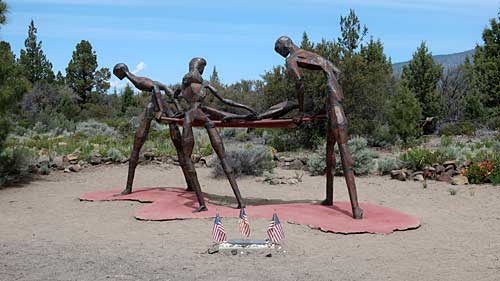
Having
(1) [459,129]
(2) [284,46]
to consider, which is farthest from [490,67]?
(2) [284,46]

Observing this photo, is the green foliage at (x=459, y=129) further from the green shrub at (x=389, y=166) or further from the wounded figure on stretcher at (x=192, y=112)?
the wounded figure on stretcher at (x=192, y=112)

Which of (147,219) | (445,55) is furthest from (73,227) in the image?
(445,55)

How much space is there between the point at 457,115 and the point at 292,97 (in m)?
14.0

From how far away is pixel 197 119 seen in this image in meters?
8.82

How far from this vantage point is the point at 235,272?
5.52 metres

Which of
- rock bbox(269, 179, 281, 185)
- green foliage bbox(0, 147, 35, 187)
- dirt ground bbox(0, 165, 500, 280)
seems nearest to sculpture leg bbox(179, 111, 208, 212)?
dirt ground bbox(0, 165, 500, 280)

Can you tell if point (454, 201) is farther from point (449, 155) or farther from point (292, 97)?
point (292, 97)

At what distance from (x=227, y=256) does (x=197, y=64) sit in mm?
3925

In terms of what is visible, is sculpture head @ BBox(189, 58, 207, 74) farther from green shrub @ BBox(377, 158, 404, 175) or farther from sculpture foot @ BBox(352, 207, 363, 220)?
green shrub @ BBox(377, 158, 404, 175)

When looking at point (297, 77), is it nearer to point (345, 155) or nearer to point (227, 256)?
point (345, 155)

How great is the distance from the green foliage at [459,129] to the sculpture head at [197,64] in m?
18.5

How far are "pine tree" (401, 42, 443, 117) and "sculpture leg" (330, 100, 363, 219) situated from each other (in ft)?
69.2

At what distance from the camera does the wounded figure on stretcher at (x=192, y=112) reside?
8.57 m

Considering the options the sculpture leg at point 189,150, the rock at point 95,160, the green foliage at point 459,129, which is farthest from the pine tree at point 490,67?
the sculpture leg at point 189,150
